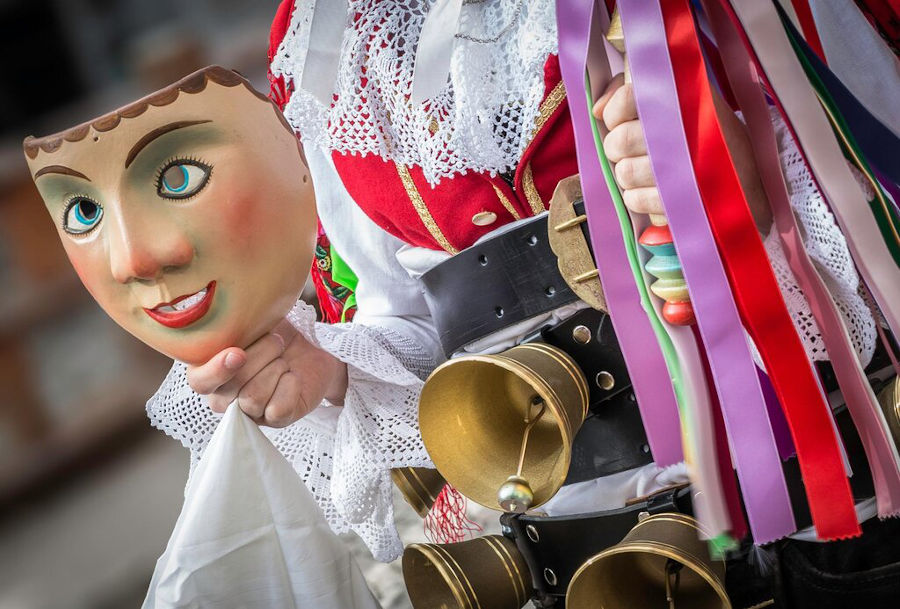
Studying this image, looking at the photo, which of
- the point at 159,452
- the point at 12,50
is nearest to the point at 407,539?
the point at 12,50

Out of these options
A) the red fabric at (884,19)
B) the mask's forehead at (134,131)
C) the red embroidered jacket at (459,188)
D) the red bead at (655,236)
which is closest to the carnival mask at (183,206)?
the mask's forehead at (134,131)

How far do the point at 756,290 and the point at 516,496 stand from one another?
18 centimetres

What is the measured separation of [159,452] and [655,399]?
1394 mm

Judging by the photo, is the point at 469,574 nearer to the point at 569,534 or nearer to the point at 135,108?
the point at 569,534

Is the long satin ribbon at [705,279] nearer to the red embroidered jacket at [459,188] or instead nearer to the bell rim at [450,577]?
the red embroidered jacket at [459,188]

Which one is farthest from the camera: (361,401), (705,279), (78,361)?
(78,361)

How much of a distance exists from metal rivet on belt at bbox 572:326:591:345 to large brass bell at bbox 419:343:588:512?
0.02 meters

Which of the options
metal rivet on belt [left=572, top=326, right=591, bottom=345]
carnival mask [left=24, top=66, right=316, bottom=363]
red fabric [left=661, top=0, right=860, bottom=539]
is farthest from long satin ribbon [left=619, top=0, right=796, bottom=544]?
carnival mask [left=24, top=66, right=316, bottom=363]

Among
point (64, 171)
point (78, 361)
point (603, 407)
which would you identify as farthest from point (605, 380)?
point (78, 361)

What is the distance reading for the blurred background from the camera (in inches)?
22.0

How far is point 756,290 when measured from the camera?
468 mm

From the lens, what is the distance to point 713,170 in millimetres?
462

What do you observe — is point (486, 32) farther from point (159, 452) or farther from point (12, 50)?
point (159, 452)

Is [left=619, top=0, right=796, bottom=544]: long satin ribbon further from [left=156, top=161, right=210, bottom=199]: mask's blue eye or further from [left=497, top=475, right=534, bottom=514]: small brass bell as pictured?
[left=156, top=161, right=210, bottom=199]: mask's blue eye
